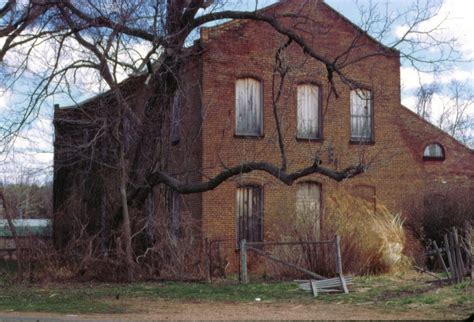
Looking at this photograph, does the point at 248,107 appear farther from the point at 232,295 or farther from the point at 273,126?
the point at 232,295

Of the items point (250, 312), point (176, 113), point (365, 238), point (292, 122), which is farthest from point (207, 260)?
point (292, 122)

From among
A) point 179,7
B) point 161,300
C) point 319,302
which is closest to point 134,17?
point 179,7

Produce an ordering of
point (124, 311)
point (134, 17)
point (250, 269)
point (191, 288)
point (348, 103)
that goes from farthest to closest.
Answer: point (348, 103), point (250, 269), point (134, 17), point (191, 288), point (124, 311)

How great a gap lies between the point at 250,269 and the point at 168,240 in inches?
163

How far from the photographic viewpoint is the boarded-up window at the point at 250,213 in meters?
27.5

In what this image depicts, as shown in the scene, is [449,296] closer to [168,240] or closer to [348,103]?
[168,240]

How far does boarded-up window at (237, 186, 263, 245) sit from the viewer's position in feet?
90.3

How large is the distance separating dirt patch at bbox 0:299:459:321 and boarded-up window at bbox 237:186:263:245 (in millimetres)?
11415

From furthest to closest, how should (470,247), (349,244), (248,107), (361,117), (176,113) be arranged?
(361,117) < (248,107) < (176,113) < (349,244) < (470,247)

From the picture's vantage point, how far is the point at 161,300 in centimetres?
1667

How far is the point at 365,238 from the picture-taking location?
22.0 meters

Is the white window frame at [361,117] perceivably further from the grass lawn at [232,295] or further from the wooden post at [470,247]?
the wooden post at [470,247]

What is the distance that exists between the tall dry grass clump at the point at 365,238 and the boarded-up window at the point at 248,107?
568 centimetres

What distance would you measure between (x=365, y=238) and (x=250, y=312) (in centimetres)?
856
